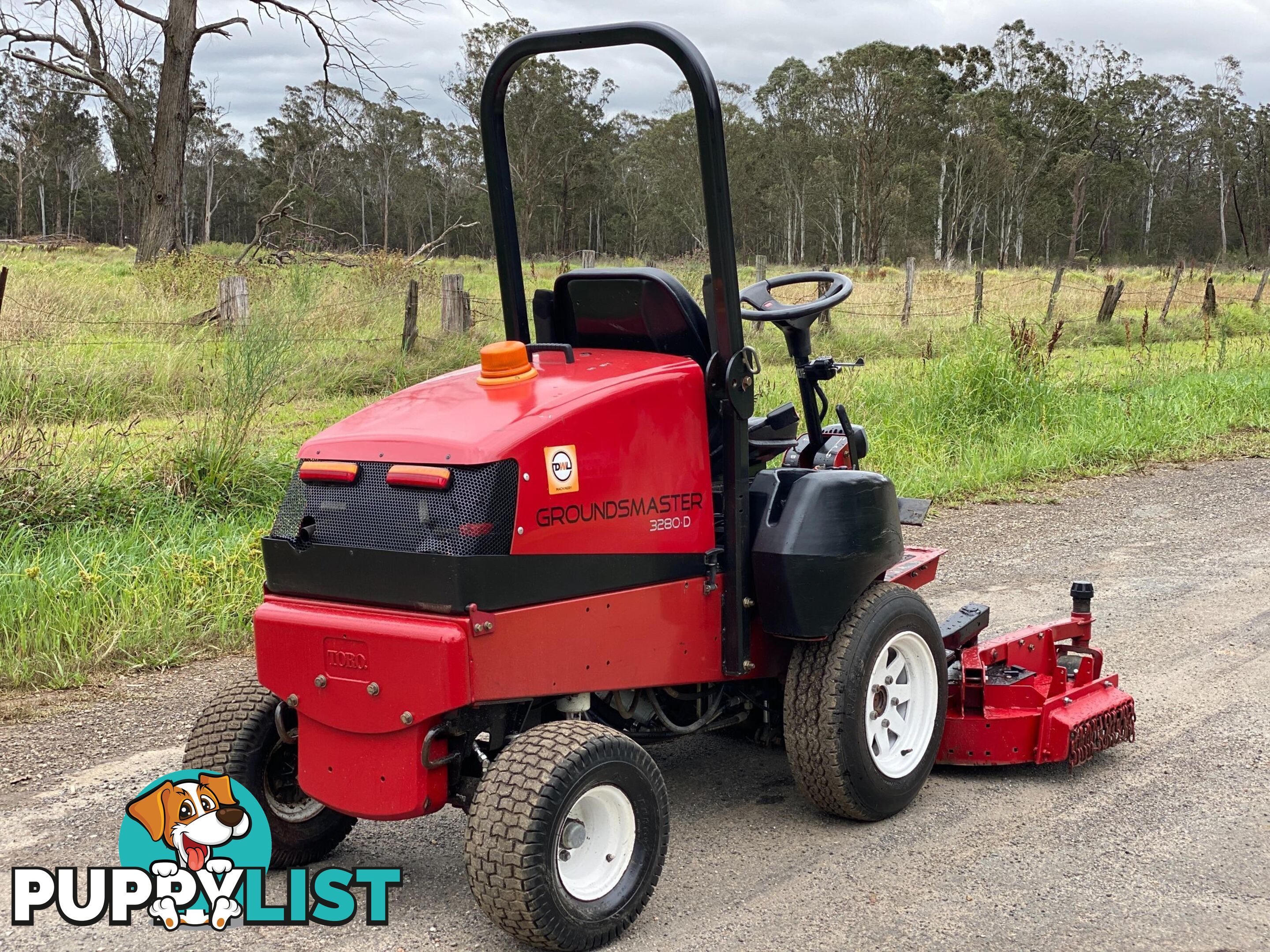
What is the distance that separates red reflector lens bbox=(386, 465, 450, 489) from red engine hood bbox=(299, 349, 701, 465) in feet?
0.08

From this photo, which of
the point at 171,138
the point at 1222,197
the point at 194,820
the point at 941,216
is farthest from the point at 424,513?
the point at 1222,197

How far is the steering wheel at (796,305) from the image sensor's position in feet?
11.4

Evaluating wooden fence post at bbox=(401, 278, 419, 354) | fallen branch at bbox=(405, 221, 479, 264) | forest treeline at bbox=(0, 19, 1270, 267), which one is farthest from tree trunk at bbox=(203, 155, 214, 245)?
wooden fence post at bbox=(401, 278, 419, 354)

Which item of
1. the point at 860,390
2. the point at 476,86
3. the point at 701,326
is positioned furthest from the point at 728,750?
the point at 476,86

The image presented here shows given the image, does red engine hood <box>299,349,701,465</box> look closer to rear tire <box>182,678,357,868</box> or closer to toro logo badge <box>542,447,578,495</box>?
toro logo badge <box>542,447,578,495</box>

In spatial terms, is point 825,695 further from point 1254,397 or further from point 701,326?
point 1254,397

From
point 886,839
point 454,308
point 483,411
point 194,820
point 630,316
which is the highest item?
point 454,308

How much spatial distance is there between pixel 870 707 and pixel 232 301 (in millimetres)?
9013

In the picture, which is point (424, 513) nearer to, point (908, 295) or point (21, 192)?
point (908, 295)

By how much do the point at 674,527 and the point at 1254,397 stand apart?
33.4ft

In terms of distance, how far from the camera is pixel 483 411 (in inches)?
116

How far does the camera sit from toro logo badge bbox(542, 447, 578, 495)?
2.88m

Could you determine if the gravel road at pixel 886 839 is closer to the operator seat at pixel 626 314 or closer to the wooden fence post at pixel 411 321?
the operator seat at pixel 626 314

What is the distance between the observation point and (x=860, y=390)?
420 inches
